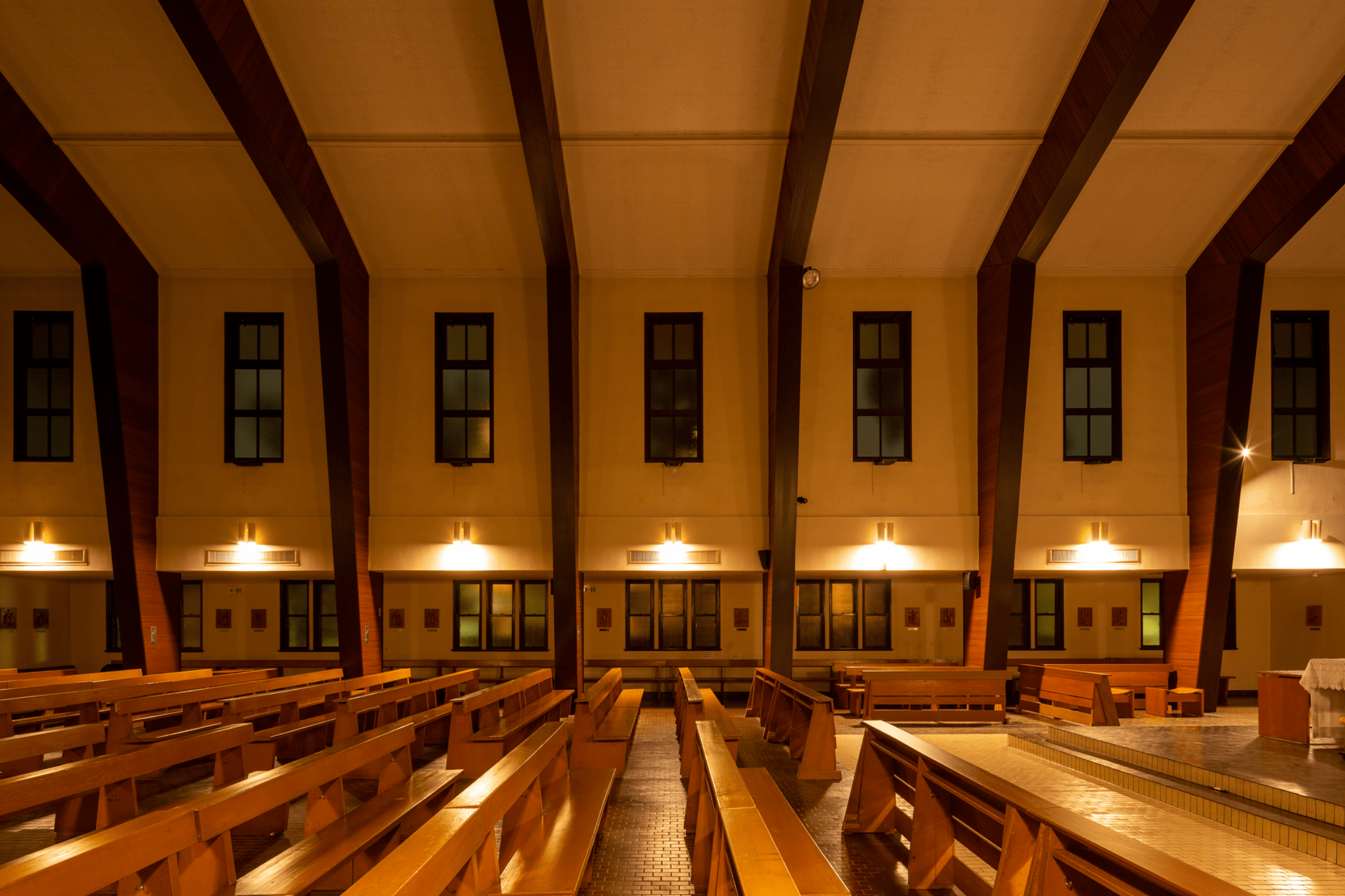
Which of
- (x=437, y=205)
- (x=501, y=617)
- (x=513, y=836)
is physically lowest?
(x=501, y=617)

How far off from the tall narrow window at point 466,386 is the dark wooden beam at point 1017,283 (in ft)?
21.0

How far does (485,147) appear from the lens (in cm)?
984

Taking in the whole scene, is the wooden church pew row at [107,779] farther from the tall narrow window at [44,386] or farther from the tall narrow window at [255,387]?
the tall narrow window at [44,386]

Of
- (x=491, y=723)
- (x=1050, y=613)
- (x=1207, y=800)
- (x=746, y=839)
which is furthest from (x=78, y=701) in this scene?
(x=1050, y=613)

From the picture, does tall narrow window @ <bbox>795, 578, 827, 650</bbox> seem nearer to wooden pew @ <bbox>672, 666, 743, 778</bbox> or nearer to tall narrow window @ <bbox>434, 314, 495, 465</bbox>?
tall narrow window @ <bbox>434, 314, 495, 465</bbox>

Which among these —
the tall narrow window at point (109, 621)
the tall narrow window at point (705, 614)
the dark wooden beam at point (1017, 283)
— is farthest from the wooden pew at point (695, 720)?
the tall narrow window at point (109, 621)

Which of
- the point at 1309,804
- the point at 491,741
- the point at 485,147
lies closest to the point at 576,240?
the point at 485,147

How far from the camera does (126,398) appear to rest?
1122 cm

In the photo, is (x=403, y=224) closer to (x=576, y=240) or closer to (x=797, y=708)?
(x=576, y=240)

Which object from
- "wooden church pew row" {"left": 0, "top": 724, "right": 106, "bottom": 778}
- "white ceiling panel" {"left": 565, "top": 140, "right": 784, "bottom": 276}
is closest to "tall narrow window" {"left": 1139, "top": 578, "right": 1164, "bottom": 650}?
"white ceiling panel" {"left": 565, "top": 140, "right": 784, "bottom": 276}

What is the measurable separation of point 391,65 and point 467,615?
7562mm

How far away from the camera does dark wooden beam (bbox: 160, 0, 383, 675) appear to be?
8.49m

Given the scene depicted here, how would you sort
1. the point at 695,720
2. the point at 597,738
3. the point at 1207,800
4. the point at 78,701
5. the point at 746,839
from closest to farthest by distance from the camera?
1. the point at 746,839
2. the point at 695,720
3. the point at 597,738
4. the point at 1207,800
5. the point at 78,701

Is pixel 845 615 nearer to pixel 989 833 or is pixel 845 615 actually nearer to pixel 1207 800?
pixel 1207 800
